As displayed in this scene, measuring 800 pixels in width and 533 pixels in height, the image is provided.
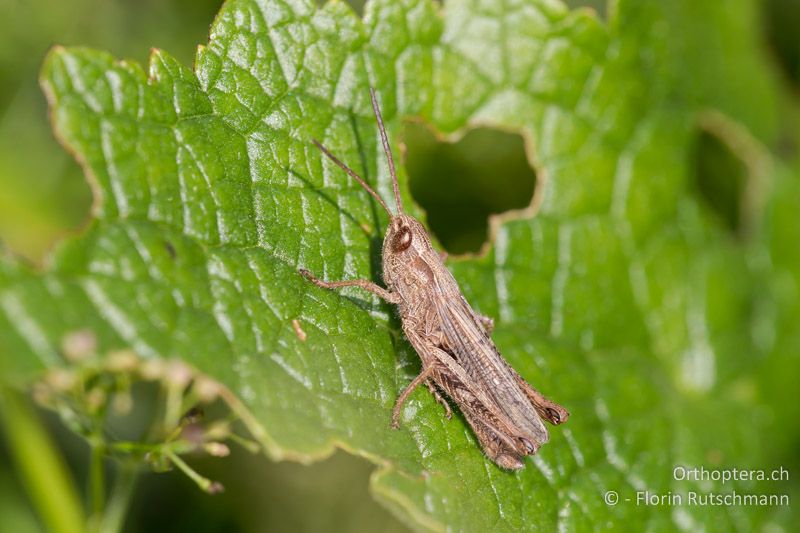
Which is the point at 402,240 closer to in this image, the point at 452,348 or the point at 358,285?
the point at 358,285

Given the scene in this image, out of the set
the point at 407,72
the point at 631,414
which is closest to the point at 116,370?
the point at 407,72

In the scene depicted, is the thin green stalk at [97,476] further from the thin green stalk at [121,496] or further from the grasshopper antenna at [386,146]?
the grasshopper antenna at [386,146]

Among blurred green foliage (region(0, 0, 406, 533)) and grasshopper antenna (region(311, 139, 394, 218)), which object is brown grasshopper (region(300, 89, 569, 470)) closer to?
grasshopper antenna (region(311, 139, 394, 218))

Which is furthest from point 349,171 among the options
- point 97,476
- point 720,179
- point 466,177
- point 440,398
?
point 720,179

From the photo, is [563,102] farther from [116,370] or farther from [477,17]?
[116,370]

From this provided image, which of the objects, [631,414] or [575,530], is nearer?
[575,530]

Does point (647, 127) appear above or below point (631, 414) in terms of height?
above
